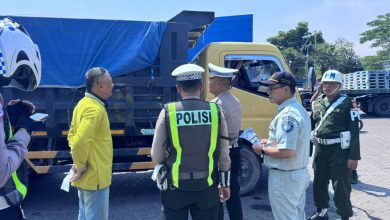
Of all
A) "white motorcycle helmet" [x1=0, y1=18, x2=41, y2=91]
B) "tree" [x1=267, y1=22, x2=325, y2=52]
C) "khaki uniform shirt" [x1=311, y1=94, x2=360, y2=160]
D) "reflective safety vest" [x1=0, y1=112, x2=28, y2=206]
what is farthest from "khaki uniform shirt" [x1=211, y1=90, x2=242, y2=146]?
"tree" [x1=267, y1=22, x2=325, y2=52]

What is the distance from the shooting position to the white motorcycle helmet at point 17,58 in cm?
189

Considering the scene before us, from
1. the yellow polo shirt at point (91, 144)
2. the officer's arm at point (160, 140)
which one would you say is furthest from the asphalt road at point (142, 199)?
the officer's arm at point (160, 140)

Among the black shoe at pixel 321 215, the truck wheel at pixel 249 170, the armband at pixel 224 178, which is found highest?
the armband at pixel 224 178

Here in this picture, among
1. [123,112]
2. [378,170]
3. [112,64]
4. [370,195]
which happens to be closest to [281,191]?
[123,112]

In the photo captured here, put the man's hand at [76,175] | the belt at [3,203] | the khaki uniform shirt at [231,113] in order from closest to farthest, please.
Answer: the belt at [3,203], the man's hand at [76,175], the khaki uniform shirt at [231,113]

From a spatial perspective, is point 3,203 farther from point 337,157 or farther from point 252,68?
point 252,68

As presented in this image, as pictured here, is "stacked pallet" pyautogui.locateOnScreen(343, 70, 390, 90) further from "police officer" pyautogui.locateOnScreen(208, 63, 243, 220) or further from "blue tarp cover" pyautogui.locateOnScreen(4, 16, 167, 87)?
"police officer" pyautogui.locateOnScreen(208, 63, 243, 220)

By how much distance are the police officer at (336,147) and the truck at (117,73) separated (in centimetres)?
164

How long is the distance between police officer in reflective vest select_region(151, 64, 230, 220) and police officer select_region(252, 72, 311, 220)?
0.60m

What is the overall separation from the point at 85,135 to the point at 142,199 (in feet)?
8.61

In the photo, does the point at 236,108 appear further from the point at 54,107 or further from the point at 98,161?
the point at 54,107

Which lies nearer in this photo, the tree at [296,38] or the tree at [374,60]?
the tree at [374,60]

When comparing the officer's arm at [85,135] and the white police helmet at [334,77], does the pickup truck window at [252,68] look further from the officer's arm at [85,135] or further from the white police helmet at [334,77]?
the officer's arm at [85,135]

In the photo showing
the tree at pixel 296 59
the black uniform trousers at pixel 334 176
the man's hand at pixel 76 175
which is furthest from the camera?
the tree at pixel 296 59
